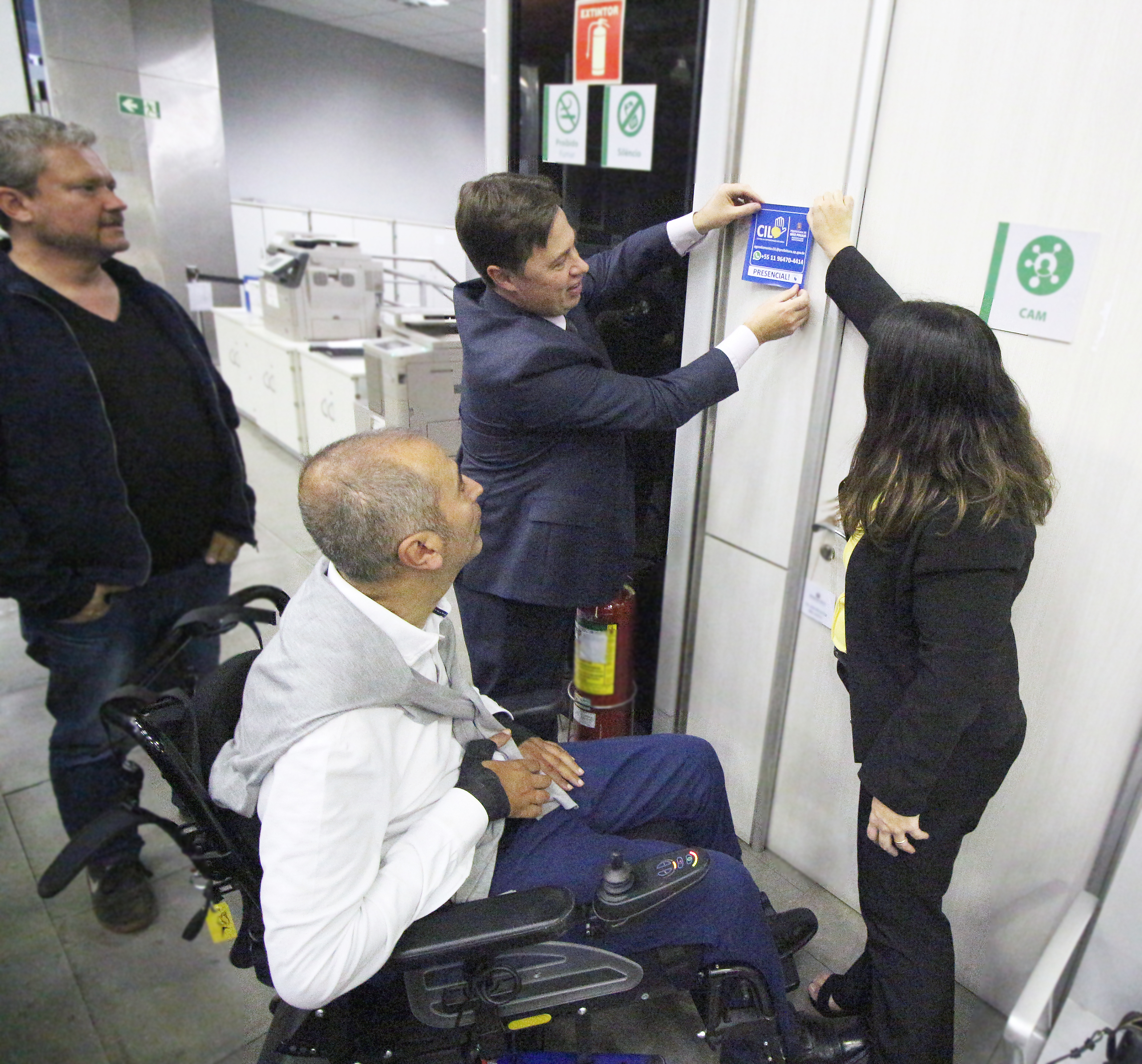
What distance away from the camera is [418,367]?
2.03 meters

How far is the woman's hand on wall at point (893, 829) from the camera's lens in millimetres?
1121

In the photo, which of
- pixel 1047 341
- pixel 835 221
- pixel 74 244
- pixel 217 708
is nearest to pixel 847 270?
pixel 835 221

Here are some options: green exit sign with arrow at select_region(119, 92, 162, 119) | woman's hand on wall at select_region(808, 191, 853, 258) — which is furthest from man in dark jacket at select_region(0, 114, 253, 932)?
green exit sign with arrow at select_region(119, 92, 162, 119)

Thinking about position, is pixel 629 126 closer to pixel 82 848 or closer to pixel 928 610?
pixel 928 610

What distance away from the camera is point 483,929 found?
0.93 metres

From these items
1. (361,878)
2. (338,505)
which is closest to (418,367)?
(338,505)

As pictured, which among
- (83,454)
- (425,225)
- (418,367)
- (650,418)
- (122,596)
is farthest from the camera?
Answer: (425,225)

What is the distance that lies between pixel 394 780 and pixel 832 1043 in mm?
956

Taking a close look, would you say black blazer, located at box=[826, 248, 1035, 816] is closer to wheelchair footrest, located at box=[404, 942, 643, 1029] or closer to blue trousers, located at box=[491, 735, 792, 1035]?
blue trousers, located at box=[491, 735, 792, 1035]

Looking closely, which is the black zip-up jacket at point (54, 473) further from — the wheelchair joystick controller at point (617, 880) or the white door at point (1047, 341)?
the white door at point (1047, 341)

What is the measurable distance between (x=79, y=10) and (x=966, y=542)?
5282 millimetres

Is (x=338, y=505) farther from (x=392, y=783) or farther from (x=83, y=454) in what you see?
(x=83, y=454)

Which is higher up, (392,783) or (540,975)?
(392,783)

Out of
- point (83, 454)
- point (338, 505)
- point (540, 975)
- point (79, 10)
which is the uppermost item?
point (79, 10)
